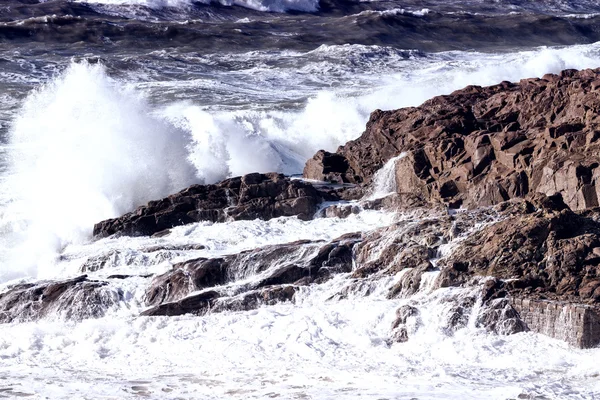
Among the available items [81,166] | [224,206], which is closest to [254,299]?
[224,206]

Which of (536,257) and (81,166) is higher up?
(81,166)

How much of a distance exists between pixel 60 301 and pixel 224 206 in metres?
5.02

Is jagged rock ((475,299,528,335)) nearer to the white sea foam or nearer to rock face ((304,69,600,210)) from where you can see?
rock face ((304,69,600,210))

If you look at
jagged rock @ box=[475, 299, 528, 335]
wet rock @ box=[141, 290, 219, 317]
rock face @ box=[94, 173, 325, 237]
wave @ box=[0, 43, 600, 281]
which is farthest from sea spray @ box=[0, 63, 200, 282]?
jagged rock @ box=[475, 299, 528, 335]

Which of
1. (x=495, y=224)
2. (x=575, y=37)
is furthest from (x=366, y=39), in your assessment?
(x=495, y=224)

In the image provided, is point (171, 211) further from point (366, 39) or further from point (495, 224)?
point (366, 39)

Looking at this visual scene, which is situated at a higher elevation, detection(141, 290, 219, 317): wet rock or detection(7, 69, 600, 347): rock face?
detection(7, 69, 600, 347): rock face

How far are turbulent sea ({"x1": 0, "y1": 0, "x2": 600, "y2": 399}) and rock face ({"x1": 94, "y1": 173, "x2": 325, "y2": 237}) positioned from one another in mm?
399

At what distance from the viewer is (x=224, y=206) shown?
75.7 ft

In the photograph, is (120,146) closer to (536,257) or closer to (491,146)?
(491,146)

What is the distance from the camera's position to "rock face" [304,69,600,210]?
2066cm

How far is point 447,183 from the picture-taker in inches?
869

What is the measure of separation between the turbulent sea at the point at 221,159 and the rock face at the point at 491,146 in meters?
1.53

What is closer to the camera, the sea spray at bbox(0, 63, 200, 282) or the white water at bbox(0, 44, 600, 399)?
the white water at bbox(0, 44, 600, 399)
